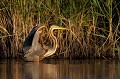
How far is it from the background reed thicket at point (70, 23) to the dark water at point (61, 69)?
0.43 metres

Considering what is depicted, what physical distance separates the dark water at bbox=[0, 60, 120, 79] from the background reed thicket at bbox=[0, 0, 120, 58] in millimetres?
427

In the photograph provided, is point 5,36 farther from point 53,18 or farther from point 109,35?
point 109,35

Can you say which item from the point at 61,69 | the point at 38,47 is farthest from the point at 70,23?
the point at 61,69

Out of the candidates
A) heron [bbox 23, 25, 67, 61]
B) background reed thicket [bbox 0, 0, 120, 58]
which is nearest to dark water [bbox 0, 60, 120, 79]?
heron [bbox 23, 25, 67, 61]

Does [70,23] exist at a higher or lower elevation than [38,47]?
higher

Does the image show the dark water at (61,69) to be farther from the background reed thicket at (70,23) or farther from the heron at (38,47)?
the background reed thicket at (70,23)

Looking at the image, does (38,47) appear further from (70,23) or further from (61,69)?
(61,69)

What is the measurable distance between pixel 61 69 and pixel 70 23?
1866mm

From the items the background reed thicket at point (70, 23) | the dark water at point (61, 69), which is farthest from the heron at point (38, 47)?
the background reed thicket at point (70, 23)

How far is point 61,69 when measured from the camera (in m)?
9.04

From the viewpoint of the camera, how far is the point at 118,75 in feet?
26.3

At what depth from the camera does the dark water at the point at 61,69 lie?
26.2ft

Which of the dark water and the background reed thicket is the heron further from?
the background reed thicket

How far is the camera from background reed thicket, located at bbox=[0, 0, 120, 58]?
10508 millimetres
